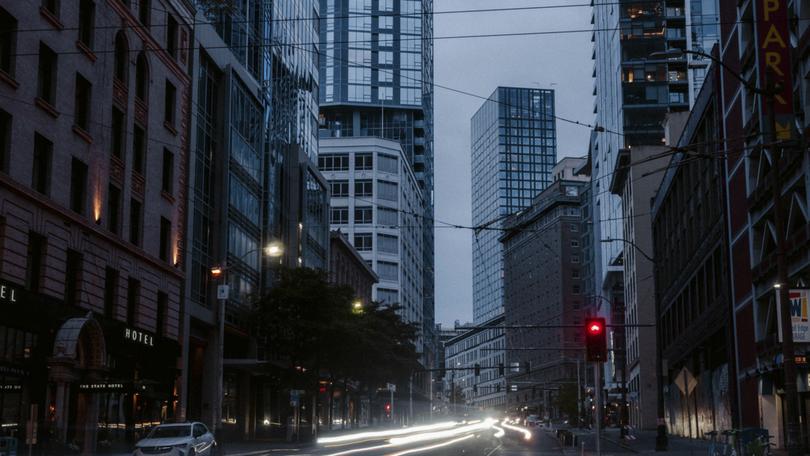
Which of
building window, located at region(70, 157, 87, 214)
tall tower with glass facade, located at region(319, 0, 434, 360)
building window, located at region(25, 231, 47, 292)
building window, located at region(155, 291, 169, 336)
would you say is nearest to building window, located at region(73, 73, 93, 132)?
building window, located at region(70, 157, 87, 214)

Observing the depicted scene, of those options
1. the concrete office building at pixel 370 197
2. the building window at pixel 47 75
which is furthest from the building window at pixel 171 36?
the concrete office building at pixel 370 197

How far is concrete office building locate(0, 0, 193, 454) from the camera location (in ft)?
121

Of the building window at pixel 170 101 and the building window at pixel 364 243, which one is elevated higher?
the building window at pixel 364 243

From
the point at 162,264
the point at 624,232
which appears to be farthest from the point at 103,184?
the point at 624,232

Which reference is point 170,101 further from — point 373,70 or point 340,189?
point 373,70

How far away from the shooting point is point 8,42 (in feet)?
120

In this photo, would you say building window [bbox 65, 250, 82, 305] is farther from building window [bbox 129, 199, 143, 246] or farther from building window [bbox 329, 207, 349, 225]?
building window [bbox 329, 207, 349, 225]

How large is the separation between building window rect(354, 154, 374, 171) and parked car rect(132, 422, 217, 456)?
116674mm

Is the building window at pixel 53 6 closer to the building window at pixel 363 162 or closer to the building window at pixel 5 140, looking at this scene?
the building window at pixel 5 140

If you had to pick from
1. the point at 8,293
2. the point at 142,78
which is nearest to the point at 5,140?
the point at 8,293

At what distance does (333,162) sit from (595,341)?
131742mm

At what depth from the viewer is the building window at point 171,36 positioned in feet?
173

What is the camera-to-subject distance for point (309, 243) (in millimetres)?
86250

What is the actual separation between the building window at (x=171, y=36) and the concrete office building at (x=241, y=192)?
6.13ft
